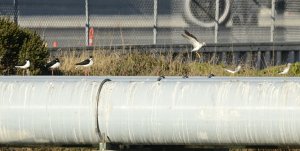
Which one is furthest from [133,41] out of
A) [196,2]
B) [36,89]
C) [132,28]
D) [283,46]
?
[36,89]

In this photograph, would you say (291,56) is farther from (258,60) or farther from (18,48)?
(18,48)

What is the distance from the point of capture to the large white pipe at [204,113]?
14.7ft

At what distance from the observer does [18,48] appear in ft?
48.2

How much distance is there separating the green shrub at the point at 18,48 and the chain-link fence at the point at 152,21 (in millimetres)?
4733

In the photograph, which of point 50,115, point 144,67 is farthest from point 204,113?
point 144,67

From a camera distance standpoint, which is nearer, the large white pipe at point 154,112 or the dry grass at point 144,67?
the large white pipe at point 154,112

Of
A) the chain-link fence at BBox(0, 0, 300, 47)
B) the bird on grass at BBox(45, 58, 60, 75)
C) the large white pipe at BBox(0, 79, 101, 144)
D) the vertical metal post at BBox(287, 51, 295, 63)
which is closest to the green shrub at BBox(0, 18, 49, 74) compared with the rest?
the bird on grass at BBox(45, 58, 60, 75)

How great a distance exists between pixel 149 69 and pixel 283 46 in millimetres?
6351

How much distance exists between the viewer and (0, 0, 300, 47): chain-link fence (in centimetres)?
1994

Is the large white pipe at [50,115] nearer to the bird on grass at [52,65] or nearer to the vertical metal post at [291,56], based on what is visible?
the bird on grass at [52,65]

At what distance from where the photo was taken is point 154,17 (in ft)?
64.0

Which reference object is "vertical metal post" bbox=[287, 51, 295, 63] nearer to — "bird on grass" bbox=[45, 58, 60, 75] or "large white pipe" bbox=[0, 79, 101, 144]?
"bird on grass" bbox=[45, 58, 60, 75]

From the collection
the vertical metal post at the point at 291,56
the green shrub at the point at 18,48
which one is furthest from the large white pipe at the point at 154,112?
the vertical metal post at the point at 291,56

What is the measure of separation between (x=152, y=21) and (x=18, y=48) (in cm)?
590
